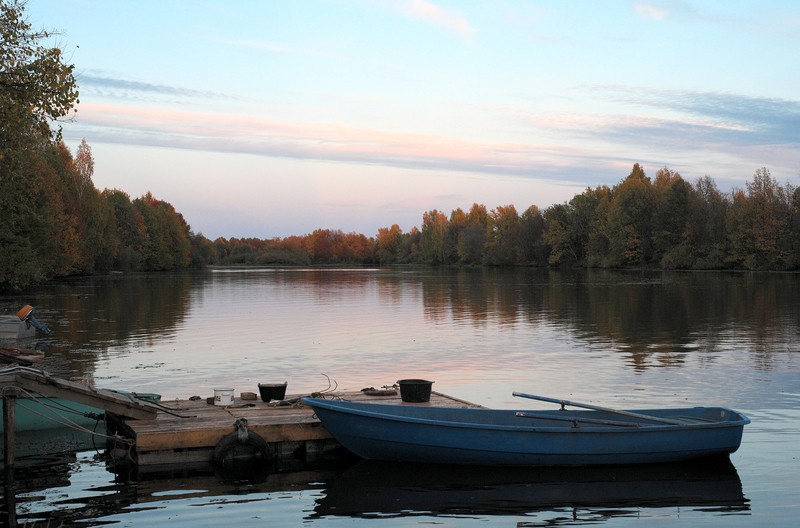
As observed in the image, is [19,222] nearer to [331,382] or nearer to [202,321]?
[202,321]

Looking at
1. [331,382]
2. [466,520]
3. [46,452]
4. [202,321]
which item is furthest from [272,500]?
[202,321]

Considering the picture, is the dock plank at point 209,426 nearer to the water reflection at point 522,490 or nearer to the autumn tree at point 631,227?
the water reflection at point 522,490

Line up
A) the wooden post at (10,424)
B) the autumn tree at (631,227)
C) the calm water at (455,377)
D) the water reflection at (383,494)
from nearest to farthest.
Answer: the water reflection at (383,494) → the calm water at (455,377) → the wooden post at (10,424) → the autumn tree at (631,227)

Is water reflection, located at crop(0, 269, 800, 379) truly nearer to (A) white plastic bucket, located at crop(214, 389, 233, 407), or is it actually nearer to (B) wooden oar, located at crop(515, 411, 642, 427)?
(A) white plastic bucket, located at crop(214, 389, 233, 407)

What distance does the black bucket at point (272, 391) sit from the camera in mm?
17019

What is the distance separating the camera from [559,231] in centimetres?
15650

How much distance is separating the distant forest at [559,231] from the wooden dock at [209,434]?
44983mm

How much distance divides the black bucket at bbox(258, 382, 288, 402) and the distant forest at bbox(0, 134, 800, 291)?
44.4 metres

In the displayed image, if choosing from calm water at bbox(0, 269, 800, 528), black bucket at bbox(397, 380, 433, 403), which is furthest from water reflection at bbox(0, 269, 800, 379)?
black bucket at bbox(397, 380, 433, 403)

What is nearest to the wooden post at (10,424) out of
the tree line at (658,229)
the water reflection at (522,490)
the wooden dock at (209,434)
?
the wooden dock at (209,434)

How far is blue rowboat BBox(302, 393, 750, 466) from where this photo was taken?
46.2ft

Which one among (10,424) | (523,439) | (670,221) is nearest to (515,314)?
(523,439)

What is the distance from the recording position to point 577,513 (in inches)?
471

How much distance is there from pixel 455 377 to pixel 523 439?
32.8 ft
